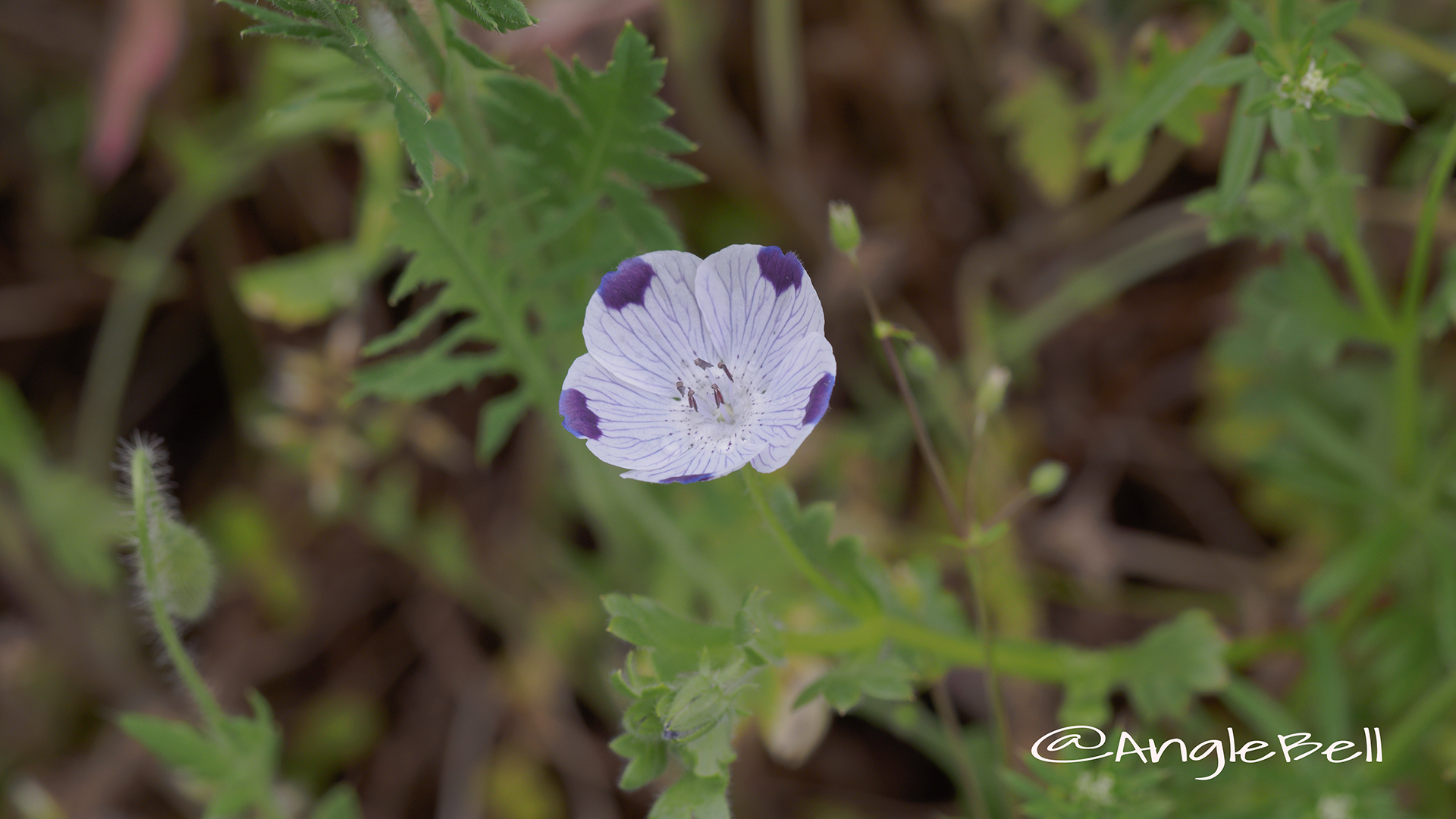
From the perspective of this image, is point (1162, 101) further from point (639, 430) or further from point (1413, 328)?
point (639, 430)

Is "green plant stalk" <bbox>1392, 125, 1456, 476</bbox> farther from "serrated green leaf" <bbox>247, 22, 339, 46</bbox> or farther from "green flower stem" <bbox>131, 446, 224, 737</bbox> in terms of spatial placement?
"green flower stem" <bbox>131, 446, 224, 737</bbox>

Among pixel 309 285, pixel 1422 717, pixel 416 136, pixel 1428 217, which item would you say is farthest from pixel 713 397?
pixel 1422 717

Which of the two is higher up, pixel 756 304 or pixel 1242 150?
pixel 1242 150

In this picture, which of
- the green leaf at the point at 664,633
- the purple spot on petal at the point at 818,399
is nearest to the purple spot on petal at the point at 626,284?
the purple spot on petal at the point at 818,399

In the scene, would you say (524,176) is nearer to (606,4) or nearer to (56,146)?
(606,4)

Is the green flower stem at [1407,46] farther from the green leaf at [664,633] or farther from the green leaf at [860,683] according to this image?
the green leaf at [664,633]

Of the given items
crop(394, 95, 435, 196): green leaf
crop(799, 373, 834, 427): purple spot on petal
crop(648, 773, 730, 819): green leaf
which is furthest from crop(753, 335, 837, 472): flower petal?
crop(394, 95, 435, 196): green leaf
